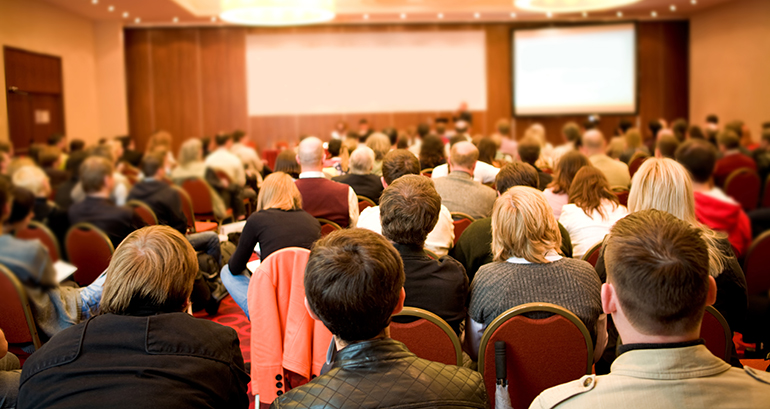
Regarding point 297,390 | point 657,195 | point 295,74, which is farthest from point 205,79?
point 297,390

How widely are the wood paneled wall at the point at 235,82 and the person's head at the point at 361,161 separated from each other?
9.29 metres

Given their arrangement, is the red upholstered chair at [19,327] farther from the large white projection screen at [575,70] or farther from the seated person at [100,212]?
the large white projection screen at [575,70]

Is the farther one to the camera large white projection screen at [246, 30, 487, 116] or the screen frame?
large white projection screen at [246, 30, 487, 116]

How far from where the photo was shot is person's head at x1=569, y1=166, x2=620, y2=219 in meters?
3.21

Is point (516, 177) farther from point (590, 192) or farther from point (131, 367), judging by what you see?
point (131, 367)

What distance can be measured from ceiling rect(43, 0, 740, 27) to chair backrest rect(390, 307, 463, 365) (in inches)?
409

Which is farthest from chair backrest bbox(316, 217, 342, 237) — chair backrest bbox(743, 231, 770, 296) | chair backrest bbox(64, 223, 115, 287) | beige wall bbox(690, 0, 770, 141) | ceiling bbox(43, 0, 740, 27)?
beige wall bbox(690, 0, 770, 141)

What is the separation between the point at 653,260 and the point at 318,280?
69 cm

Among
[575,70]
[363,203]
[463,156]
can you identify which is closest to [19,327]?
[363,203]

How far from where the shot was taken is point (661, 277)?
1101mm

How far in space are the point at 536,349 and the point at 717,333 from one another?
26.3 inches

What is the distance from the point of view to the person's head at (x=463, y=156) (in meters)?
4.16

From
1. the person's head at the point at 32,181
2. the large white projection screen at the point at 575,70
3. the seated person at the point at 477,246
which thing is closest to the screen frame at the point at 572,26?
the large white projection screen at the point at 575,70

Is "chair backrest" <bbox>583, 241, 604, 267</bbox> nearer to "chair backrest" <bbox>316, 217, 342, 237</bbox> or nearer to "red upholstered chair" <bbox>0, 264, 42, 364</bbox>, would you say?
"chair backrest" <bbox>316, 217, 342, 237</bbox>
